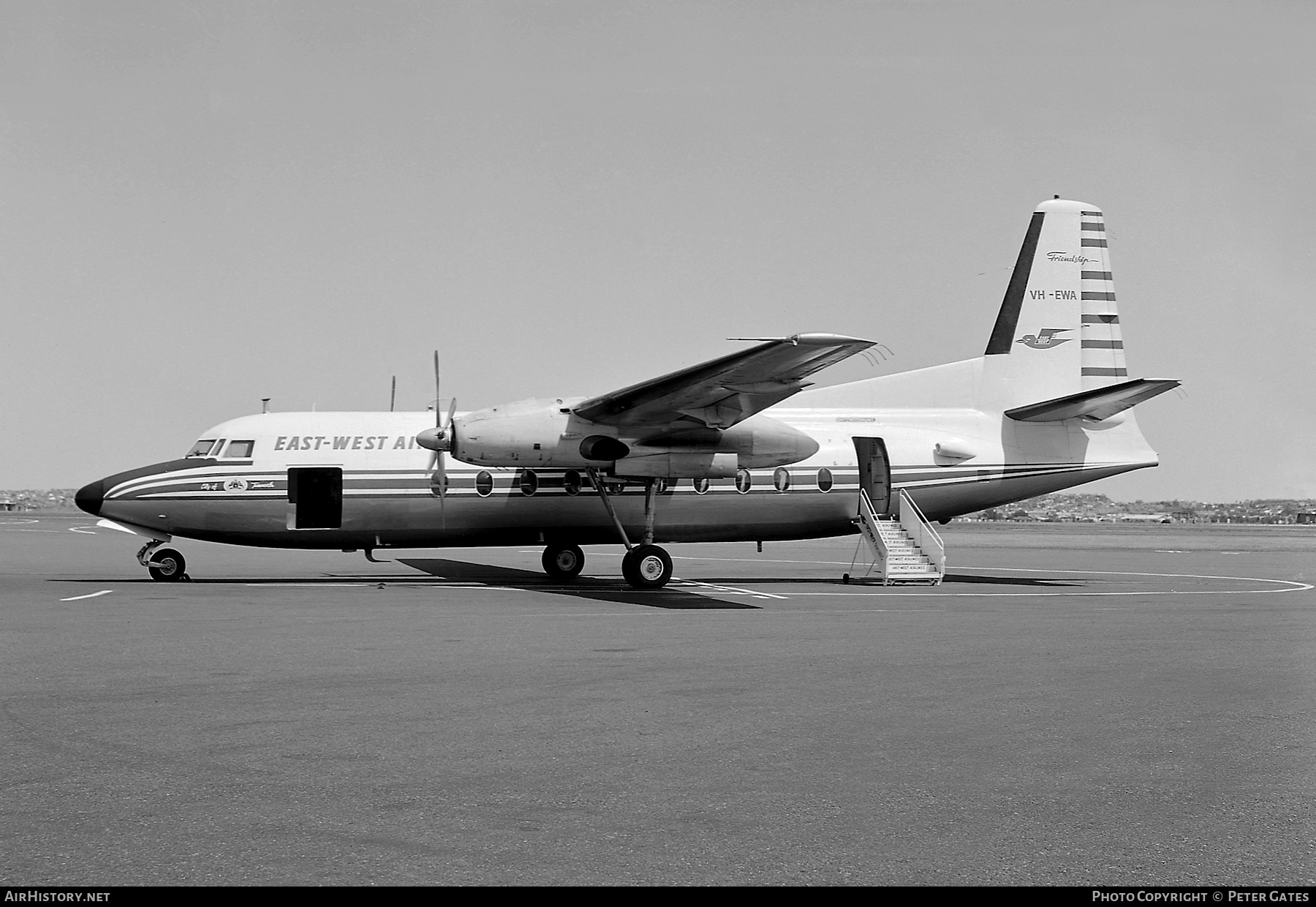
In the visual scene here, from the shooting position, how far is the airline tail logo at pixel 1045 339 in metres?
25.8

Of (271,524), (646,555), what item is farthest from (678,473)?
(271,524)

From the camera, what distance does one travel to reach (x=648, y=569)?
2112 cm

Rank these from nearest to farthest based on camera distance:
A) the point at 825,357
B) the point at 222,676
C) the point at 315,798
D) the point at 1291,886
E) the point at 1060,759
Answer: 1. the point at 1291,886
2. the point at 315,798
3. the point at 1060,759
4. the point at 222,676
5. the point at 825,357

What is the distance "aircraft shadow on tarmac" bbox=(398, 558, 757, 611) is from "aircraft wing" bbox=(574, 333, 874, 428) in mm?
3107

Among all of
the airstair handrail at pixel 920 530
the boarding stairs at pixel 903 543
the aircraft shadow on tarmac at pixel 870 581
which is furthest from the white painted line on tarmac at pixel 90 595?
the airstair handrail at pixel 920 530

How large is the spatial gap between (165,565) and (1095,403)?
1886 centimetres

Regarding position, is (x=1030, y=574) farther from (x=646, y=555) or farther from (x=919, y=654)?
(x=919, y=654)

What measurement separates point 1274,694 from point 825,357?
9.69 m

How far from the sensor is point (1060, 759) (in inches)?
271

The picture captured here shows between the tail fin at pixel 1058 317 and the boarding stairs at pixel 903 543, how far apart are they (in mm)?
3908

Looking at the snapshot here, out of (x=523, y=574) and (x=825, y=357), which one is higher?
(x=825, y=357)

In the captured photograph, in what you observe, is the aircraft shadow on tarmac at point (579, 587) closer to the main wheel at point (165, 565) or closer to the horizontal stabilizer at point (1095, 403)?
the main wheel at point (165, 565)

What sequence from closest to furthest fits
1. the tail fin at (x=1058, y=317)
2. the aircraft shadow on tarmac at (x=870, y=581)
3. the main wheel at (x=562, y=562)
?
the aircraft shadow on tarmac at (x=870, y=581), the main wheel at (x=562, y=562), the tail fin at (x=1058, y=317)

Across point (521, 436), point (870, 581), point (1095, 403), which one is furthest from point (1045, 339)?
point (521, 436)
